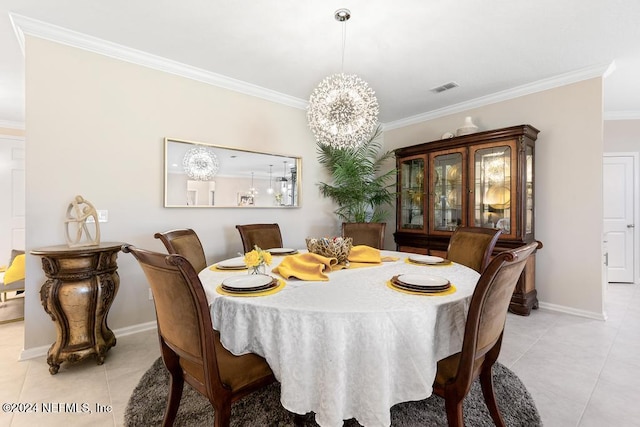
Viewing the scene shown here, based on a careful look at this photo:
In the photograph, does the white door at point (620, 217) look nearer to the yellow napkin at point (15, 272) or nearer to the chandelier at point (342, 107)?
the chandelier at point (342, 107)

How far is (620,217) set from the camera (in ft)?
15.0

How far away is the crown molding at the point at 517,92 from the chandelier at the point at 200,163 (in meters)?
3.11

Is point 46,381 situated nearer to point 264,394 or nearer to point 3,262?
point 264,394

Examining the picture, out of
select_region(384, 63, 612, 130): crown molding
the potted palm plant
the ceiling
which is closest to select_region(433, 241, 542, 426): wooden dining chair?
the ceiling

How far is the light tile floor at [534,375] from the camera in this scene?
1.64 meters

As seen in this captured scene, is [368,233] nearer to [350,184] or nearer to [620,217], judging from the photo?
[350,184]

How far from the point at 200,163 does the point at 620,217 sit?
6249 millimetres

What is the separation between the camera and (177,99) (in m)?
2.94

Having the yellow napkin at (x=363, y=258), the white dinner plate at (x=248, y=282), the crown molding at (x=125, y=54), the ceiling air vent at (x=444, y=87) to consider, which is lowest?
the white dinner plate at (x=248, y=282)

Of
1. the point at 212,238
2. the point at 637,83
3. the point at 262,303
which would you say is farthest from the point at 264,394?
the point at 637,83

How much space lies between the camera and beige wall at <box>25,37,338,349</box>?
2.29 metres

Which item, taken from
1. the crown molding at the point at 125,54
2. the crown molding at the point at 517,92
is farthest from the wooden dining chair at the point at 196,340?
the crown molding at the point at 517,92

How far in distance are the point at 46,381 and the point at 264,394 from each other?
59.4 inches

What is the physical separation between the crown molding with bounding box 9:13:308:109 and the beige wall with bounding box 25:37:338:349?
55mm
